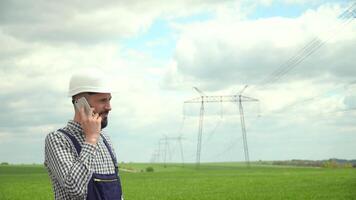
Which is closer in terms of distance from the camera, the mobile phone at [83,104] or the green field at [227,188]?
the mobile phone at [83,104]

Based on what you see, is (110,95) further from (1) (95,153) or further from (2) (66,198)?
(2) (66,198)

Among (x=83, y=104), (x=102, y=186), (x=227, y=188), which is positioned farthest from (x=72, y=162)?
(x=227, y=188)

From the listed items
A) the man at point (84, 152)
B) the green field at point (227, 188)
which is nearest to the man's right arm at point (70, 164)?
the man at point (84, 152)

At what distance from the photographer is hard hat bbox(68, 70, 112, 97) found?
151 inches

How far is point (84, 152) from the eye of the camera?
3.63 metres

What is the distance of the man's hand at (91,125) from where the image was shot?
3656 millimetres

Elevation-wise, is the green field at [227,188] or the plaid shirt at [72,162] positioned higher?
the green field at [227,188]

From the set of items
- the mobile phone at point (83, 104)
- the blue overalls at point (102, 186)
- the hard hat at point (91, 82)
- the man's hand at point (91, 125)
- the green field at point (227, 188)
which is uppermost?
the green field at point (227, 188)

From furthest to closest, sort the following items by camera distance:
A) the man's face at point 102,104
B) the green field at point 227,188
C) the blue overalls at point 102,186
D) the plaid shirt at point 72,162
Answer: the green field at point 227,188, the man's face at point 102,104, the blue overalls at point 102,186, the plaid shirt at point 72,162

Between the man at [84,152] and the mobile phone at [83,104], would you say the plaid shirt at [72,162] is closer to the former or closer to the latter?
the man at [84,152]

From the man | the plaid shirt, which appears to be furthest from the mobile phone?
the plaid shirt

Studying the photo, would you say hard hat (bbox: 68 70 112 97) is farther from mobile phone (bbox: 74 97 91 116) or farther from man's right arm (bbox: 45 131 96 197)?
man's right arm (bbox: 45 131 96 197)

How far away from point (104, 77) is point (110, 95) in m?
0.12

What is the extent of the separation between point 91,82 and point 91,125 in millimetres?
297
